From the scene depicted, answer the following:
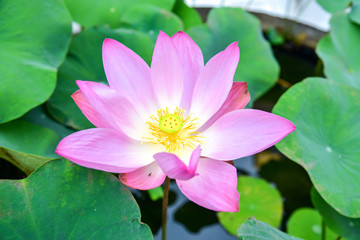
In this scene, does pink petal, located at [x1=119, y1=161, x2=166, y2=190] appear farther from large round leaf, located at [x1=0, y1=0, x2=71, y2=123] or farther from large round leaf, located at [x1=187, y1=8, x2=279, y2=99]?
large round leaf, located at [x1=187, y1=8, x2=279, y2=99]

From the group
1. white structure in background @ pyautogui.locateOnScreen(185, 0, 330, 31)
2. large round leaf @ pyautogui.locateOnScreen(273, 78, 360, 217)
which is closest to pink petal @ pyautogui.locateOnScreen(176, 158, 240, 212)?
large round leaf @ pyautogui.locateOnScreen(273, 78, 360, 217)

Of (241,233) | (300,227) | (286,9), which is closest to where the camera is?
(241,233)

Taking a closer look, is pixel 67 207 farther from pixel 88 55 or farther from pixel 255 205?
pixel 255 205

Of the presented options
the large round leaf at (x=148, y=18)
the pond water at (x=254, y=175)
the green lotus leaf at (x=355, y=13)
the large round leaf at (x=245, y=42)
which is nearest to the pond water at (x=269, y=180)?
the pond water at (x=254, y=175)

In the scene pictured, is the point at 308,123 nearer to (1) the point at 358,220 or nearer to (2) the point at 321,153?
(2) the point at 321,153

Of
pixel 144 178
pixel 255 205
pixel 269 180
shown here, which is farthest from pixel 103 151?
pixel 269 180

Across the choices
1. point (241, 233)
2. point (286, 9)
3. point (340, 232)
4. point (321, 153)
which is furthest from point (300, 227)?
point (286, 9)

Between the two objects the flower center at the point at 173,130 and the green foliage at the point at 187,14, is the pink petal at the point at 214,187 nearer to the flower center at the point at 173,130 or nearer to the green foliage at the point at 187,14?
the flower center at the point at 173,130
